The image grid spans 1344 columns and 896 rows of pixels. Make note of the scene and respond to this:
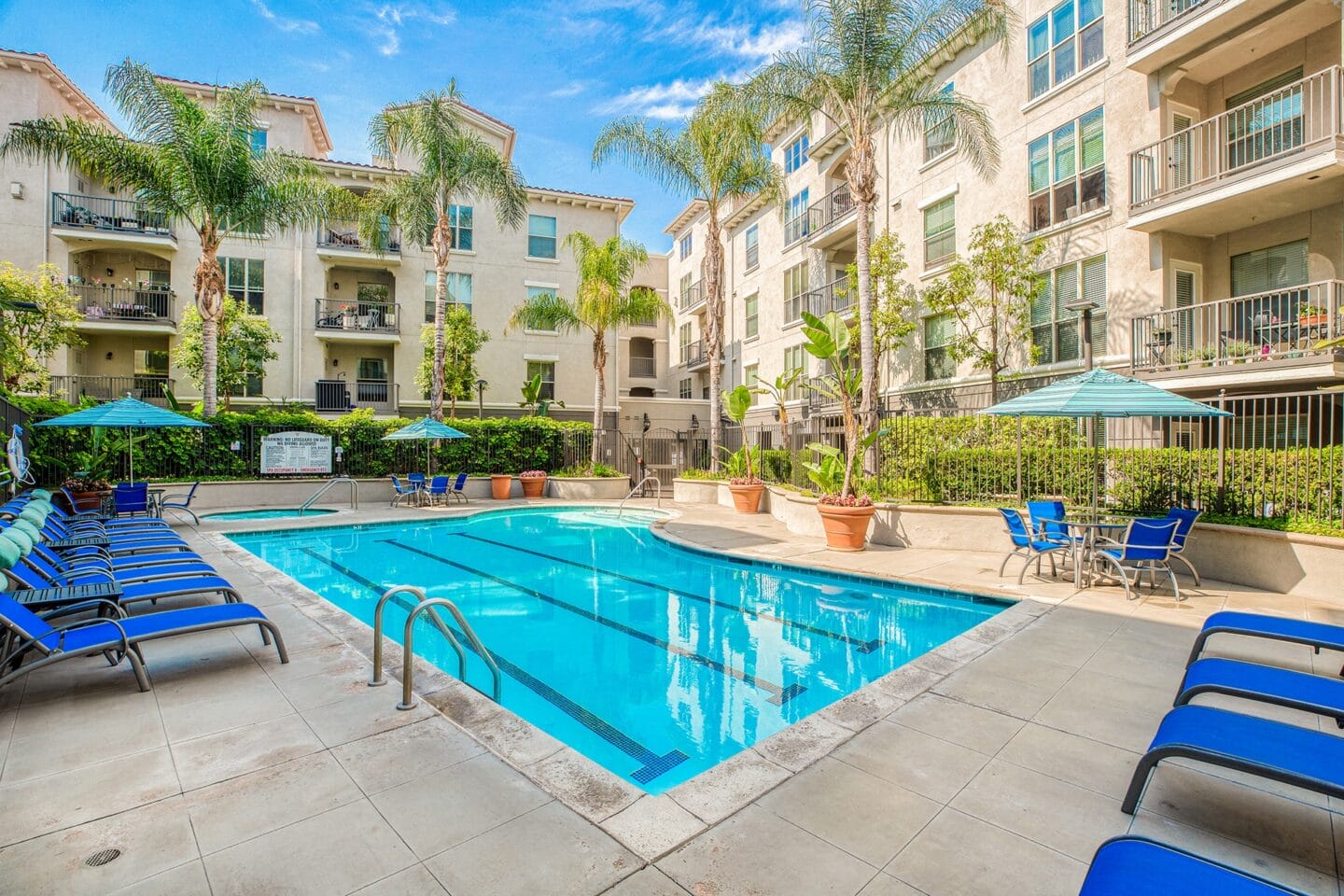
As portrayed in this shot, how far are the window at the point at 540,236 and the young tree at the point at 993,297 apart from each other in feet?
59.3

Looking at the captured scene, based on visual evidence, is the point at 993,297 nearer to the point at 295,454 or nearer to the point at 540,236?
the point at 540,236

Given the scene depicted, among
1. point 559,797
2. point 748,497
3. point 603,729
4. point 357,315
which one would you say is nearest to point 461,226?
point 357,315

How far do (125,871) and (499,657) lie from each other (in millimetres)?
3974

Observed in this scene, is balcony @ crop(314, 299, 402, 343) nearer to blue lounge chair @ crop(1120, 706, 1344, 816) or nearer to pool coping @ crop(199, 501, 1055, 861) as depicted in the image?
pool coping @ crop(199, 501, 1055, 861)

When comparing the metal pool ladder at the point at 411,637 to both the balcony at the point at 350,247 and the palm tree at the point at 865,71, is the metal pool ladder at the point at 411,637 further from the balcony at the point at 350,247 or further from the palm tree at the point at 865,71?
the balcony at the point at 350,247

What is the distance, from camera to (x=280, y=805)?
3.07 meters

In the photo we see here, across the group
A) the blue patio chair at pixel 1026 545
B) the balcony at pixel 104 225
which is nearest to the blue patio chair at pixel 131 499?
the balcony at pixel 104 225

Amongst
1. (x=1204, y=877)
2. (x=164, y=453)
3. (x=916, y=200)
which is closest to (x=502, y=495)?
(x=164, y=453)

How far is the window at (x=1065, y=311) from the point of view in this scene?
14914mm

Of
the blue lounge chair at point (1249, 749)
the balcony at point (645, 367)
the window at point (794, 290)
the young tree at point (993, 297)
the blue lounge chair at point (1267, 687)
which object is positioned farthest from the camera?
the balcony at point (645, 367)

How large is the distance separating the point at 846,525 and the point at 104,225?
29.2 metres

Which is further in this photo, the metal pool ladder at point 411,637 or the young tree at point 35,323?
the young tree at point 35,323

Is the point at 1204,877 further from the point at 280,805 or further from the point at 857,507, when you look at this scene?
the point at 857,507

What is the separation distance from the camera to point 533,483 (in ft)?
69.0
